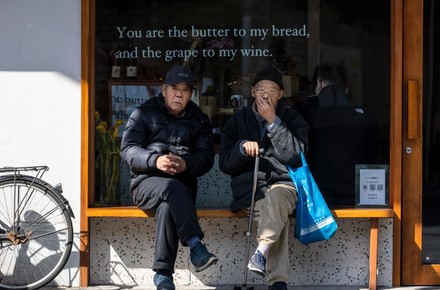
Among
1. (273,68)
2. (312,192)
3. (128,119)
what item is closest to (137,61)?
(128,119)

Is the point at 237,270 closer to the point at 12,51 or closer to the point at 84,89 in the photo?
the point at 84,89

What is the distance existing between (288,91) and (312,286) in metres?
1.46

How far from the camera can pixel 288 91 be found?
772cm

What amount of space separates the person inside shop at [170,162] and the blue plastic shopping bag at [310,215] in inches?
25.8

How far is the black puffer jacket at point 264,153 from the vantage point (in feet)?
23.3

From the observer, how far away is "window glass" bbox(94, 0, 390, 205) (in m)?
7.66

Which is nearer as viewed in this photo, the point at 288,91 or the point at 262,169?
the point at 262,169

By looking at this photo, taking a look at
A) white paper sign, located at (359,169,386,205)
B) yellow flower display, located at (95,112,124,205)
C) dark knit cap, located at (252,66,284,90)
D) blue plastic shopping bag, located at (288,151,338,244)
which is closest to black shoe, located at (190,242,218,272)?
blue plastic shopping bag, located at (288,151,338,244)

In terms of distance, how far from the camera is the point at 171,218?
698 cm

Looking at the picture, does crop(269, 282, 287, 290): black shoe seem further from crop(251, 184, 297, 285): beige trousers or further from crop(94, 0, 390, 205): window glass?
crop(94, 0, 390, 205): window glass

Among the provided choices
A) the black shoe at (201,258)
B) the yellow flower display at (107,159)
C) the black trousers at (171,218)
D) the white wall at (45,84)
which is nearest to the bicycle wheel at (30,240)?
the white wall at (45,84)

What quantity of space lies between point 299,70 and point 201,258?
175 centimetres

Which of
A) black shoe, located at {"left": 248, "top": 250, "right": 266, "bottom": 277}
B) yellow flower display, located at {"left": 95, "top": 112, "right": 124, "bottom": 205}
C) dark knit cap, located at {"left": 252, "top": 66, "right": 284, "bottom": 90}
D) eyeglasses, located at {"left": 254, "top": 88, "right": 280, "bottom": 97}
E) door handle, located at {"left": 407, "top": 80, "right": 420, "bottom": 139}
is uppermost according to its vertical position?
dark knit cap, located at {"left": 252, "top": 66, "right": 284, "bottom": 90}

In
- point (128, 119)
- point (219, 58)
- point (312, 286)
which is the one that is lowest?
point (312, 286)
